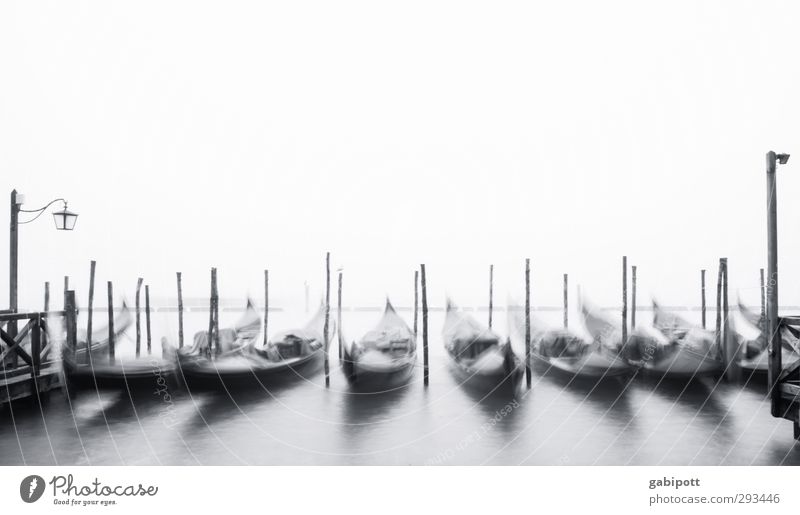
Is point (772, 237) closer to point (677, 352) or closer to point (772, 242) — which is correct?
point (772, 242)

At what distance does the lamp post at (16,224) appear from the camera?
8.70ft

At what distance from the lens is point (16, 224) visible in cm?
276

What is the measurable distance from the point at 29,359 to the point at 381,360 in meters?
2.44

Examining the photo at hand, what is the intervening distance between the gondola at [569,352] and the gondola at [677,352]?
22cm

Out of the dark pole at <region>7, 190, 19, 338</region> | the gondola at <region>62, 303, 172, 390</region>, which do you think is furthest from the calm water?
the dark pole at <region>7, 190, 19, 338</region>

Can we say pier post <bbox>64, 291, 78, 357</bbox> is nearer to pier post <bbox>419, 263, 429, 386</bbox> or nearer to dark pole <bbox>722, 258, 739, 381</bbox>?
pier post <bbox>419, 263, 429, 386</bbox>

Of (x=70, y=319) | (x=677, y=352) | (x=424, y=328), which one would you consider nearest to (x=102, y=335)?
(x=70, y=319)

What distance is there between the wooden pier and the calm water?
0.12 meters

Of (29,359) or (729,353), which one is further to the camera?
(729,353)

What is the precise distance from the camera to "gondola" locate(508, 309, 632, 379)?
14.4ft

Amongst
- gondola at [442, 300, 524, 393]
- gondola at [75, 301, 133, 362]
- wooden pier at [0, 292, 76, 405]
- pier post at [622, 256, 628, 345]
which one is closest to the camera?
wooden pier at [0, 292, 76, 405]

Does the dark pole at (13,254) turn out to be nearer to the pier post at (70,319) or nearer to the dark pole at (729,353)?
the pier post at (70,319)

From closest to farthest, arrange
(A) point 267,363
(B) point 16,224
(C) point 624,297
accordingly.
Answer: (B) point 16,224 < (A) point 267,363 < (C) point 624,297
